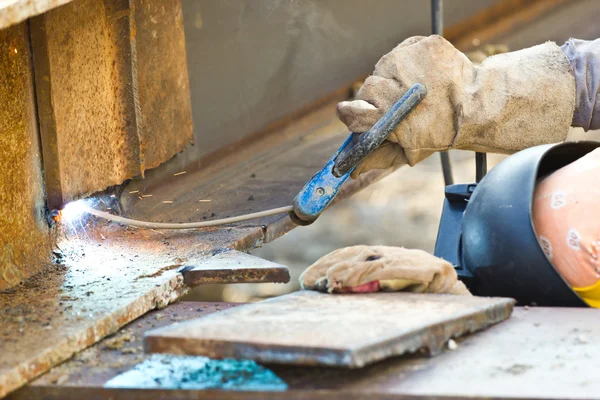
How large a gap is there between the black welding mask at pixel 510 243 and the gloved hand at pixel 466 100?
31 cm

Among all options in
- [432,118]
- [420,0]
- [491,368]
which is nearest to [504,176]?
[432,118]

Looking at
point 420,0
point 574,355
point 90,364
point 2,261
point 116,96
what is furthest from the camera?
→ point 420,0

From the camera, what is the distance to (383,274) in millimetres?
1929

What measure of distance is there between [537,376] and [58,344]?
95 centimetres

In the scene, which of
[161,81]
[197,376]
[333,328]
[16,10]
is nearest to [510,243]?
[333,328]

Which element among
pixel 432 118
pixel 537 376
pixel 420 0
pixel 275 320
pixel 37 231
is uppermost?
pixel 420 0

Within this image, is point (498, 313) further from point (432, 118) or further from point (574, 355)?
point (432, 118)

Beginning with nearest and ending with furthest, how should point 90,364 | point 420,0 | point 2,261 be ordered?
point 90,364 → point 2,261 → point 420,0

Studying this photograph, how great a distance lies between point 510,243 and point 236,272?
70 centimetres

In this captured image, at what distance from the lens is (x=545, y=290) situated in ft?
6.59

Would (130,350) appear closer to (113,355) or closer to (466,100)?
(113,355)

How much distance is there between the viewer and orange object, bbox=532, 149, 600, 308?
6.49 ft

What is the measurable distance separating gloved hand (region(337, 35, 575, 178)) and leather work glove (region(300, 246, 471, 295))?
0.64 metres

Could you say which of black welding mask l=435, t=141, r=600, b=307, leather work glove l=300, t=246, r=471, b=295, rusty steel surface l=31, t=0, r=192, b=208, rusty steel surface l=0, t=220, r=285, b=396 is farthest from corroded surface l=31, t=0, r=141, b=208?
black welding mask l=435, t=141, r=600, b=307
